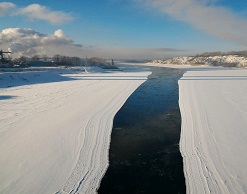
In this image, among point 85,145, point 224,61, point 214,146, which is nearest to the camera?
point 214,146

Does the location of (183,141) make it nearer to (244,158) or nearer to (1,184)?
(244,158)

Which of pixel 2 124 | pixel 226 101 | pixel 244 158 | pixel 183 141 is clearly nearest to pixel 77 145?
pixel 183 141

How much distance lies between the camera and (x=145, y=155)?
29.2 feet

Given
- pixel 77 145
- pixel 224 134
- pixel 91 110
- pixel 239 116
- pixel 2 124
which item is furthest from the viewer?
pixel 91 110

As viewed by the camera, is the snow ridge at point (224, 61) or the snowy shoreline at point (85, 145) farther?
the snow ridge at point (224, 61)

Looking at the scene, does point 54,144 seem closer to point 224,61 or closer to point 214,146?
point 214,146

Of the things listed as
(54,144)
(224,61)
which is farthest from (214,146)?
(224,61)

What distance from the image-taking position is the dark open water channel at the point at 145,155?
6941 mm

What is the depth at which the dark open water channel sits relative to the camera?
6941 millimetres

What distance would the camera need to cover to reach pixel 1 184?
6.86 metres

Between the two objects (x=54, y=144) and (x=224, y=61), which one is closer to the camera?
(x=54, y=144)

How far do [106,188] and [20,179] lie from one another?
250cm

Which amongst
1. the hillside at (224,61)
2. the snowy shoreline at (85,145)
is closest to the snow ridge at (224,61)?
the hillside at (224,61)

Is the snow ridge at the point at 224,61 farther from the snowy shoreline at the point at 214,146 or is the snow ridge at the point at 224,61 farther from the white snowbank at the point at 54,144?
the white snowbank at the point at 54,144
